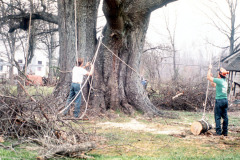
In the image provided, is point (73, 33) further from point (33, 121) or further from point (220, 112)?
point (220, 112)

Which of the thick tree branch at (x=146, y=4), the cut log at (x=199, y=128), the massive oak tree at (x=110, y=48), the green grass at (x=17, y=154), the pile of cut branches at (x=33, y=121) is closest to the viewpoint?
the green grass at (x=17, y=154)

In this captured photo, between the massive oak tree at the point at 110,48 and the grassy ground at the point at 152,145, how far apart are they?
1634 mm

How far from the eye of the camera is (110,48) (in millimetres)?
9398

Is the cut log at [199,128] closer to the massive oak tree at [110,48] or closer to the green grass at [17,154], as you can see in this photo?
the massive oak tree at [110,48]

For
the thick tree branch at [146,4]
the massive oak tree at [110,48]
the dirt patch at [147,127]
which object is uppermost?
the thick tree branch at [146,4]

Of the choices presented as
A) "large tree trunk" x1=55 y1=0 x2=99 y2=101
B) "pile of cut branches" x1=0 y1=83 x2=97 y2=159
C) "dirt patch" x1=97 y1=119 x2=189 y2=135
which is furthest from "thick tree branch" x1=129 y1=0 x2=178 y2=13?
"pile of cut branches" x1=0 y1=83 x2=97 y2=159

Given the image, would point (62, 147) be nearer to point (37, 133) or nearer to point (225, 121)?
point (37, 133)

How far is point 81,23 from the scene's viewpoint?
31.0ft

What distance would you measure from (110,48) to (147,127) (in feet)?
10.6

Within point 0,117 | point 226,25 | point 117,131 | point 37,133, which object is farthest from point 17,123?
point 226,25

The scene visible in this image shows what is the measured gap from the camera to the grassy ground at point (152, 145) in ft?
14.9

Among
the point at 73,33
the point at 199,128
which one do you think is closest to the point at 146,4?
the point at 73,33

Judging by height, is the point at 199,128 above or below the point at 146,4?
below

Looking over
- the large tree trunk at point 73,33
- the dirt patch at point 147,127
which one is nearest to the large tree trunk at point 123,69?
the large tree trunk at point 73,33
